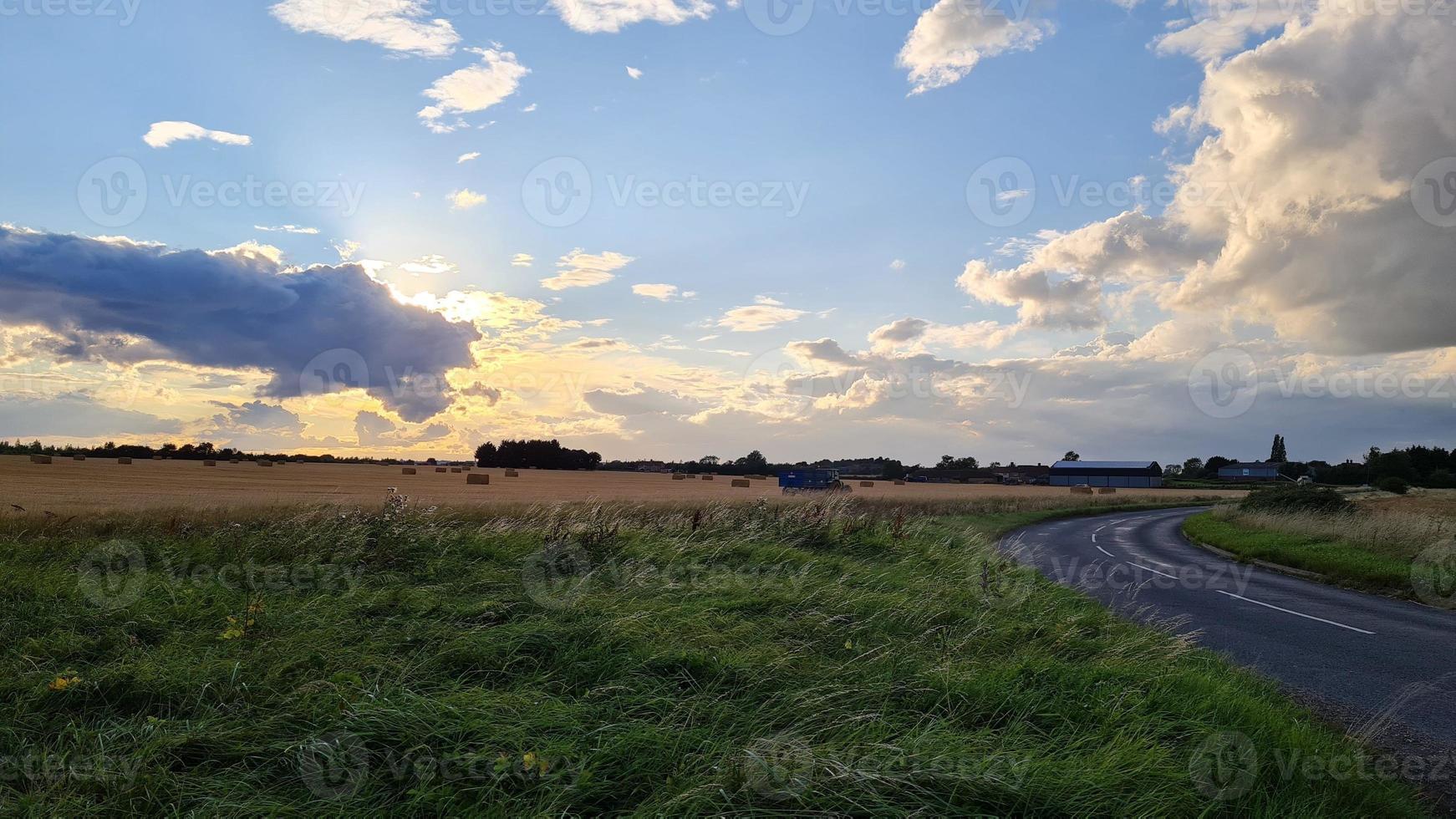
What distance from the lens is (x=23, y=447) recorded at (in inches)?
2712

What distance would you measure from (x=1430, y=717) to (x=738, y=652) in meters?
7.25

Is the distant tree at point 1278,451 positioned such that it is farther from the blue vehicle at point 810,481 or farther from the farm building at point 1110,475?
the blue vehicle at point 810,481

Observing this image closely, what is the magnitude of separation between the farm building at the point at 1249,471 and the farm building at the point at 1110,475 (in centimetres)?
1601

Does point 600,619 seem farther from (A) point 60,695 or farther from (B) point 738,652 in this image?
(A) point 60,695

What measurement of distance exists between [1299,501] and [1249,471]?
424 ft

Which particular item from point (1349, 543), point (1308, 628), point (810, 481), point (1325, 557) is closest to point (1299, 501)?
point (1349, 543)

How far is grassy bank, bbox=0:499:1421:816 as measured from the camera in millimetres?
4820

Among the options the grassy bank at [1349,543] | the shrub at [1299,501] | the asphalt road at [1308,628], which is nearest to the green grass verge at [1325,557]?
the grassy bank at [1349,543]

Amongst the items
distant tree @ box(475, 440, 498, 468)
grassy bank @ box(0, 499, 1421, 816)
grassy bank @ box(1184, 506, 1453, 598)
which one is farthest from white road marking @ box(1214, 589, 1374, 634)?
distant tree @ box(475, 440, 498, 468)

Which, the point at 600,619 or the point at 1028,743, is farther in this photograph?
the point at 600,619

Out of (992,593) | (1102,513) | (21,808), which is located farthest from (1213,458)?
(21,808)

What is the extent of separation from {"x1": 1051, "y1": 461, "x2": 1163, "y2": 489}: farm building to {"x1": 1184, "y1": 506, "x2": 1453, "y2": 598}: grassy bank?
106 metres

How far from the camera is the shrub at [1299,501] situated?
32.6m

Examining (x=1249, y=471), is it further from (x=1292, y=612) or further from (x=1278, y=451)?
(x=1292, y=612)
